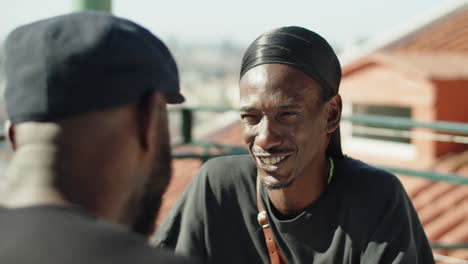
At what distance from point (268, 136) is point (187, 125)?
2.11 meters

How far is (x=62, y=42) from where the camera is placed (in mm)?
1108

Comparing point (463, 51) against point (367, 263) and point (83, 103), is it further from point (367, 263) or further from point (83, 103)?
point (83, 103)

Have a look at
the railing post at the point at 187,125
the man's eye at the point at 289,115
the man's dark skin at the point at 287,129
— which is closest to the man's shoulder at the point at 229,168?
the man's dark skin at the point at 287,129

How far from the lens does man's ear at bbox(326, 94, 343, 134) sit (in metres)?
2.19

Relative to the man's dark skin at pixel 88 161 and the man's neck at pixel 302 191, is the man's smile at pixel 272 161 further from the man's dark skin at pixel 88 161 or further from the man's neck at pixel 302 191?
the man's dark skin at pixel 88 161

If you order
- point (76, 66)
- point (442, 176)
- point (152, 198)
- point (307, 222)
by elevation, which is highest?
point (76, 66)

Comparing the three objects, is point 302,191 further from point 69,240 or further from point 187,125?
point 187,125

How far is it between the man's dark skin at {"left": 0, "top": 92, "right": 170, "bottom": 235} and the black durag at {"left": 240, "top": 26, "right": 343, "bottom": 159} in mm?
953

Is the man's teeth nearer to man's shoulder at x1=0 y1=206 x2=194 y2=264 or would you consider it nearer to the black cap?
the black cap

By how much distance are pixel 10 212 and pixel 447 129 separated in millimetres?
2448

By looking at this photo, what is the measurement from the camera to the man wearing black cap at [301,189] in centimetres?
203

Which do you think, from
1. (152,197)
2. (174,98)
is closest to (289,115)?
(174,98)

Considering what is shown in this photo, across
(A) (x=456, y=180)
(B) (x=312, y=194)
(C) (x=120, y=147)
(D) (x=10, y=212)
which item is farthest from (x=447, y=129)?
(D) (x=10, y=212)

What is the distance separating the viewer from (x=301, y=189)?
7.06 ft
